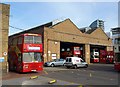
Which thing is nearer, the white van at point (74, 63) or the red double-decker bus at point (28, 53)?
the red double-decker bus at point (28, 53)

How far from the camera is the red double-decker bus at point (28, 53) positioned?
23.7 meters

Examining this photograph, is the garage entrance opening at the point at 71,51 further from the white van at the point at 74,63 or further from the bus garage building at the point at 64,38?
the white van at the point at 74,63

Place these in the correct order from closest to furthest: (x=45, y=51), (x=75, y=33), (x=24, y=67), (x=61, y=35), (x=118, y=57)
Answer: (x=24, y=67) < (x=118, y=57) < (x=45, y=51) < (x=61, y=35) < (x=75, y=33)

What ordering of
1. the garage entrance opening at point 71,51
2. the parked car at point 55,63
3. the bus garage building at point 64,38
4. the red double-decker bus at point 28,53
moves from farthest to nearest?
the garage entrance opening at point 71,51 < the bus garage building at point 64,38 < the parked car at point 55,63 < the red double-decker bus at point 28,53

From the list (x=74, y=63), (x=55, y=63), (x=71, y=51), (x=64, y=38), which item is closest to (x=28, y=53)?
(x=74, y=63)

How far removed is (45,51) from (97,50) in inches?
926

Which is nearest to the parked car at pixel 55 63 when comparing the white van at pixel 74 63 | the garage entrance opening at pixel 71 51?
the white van at pixel 74 63

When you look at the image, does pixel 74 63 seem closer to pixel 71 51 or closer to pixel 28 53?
pixel 28 53

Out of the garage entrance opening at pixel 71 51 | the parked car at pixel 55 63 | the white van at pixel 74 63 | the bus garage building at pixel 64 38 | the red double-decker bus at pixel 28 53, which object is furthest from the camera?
the garage entrance opening at pixel 71 51

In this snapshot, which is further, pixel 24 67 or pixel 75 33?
pixel 75 33

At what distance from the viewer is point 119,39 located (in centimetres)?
7350

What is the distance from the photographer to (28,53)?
24000 mm

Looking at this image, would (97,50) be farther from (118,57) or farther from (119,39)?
(118,57)

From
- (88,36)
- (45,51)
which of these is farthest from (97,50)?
(45,51)
